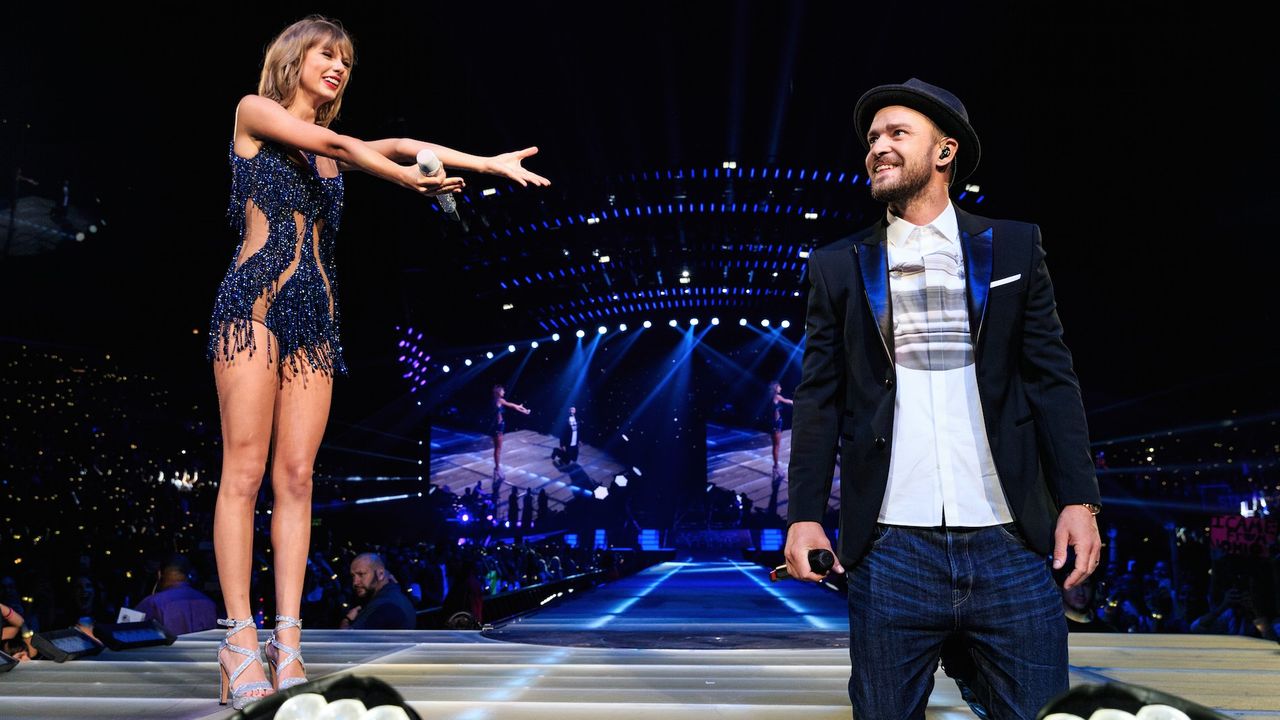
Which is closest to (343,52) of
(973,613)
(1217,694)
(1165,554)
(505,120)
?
(973,613)

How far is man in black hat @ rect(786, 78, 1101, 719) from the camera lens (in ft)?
5.39

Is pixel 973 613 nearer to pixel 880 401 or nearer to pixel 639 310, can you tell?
pixel 880 401

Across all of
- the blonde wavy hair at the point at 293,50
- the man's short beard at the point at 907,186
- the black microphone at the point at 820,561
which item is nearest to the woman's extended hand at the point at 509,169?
the blonde wavy hair at the point at 293,50

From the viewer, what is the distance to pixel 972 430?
1720 mm

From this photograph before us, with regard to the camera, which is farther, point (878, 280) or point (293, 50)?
point (293, 50)

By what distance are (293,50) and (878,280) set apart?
5.03ft

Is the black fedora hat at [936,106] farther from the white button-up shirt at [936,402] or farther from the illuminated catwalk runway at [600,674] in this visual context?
the illuminated catwalk runway at [600,674]

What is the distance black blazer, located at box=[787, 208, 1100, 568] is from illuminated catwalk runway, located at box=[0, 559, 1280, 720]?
61 centimetres

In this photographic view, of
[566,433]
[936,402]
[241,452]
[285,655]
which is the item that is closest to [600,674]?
[285,655]

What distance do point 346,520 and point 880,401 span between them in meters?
15.9

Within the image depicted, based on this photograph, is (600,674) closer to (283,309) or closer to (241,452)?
(241,452)

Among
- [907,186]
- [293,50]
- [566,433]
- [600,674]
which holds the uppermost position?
[566,433]

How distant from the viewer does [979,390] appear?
5.63 feet

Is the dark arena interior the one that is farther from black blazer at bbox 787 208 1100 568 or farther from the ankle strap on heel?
the ankle strap on heel
